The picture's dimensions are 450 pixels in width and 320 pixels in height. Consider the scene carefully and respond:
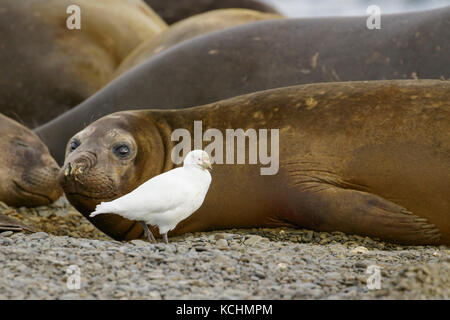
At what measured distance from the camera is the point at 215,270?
103 inches

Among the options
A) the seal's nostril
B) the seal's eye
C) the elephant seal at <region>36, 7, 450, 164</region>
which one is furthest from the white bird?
the elephant seal at <region>36, 7, 450, 164</region>

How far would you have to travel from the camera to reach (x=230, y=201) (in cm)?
365

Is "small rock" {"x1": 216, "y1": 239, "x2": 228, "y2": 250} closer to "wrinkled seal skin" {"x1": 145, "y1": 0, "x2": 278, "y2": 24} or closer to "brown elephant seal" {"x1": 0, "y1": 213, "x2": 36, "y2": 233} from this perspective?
"brown elephant seal" {"x1": 0, "y1": 213, "x2": 36, "y2": 233}

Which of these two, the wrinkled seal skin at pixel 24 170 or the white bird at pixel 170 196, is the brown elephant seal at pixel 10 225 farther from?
the wrinkled seal skin at pixel 24 170

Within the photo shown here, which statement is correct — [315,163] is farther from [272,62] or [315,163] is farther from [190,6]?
[190,6]

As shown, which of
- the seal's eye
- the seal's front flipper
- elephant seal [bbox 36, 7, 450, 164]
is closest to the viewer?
the seal's front flipper

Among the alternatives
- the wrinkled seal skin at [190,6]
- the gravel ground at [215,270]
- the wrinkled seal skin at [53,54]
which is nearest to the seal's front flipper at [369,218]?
the gravel ground at [215,270]

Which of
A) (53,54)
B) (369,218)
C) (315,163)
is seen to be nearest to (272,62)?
(315,163)

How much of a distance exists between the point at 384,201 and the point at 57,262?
1.47 m

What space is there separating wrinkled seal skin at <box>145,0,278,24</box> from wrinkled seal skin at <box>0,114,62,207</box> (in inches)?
165

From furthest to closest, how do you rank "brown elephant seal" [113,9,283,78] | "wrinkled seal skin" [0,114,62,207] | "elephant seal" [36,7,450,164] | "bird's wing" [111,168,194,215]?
"brown elephant seal" [113,9,283,78], "elephant seal" [36,7,450,164], "wrinkled seal skin" [0,114,62,207], "bird's wing" [111,168,194,215]

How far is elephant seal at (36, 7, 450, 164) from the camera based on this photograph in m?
4.55
